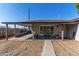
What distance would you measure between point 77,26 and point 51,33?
554 cm

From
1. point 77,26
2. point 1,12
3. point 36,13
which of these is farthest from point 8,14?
point 77,26

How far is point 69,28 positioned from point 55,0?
1668 cm

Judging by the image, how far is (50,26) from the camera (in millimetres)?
23250

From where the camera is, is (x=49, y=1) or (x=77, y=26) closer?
(x=49, y=1)

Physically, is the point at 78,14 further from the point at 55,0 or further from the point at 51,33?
the point at 55,0

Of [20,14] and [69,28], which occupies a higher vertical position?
[20,14]

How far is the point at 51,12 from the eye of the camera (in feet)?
93.5

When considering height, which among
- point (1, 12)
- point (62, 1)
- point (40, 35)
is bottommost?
point (40, 35)

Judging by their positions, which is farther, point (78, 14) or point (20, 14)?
Answer: point (20, 14)

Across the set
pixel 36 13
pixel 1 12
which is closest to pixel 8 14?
pixel 1 12

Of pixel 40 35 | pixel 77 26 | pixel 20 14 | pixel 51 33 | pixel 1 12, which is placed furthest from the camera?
pixel 20 14

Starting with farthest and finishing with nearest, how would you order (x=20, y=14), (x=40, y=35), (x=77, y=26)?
(x=20, y=14) → (x=40, y=35) → (x=77, y=26)

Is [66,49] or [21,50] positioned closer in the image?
[21,50]

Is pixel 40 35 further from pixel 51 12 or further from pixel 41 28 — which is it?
pixel 51 12
